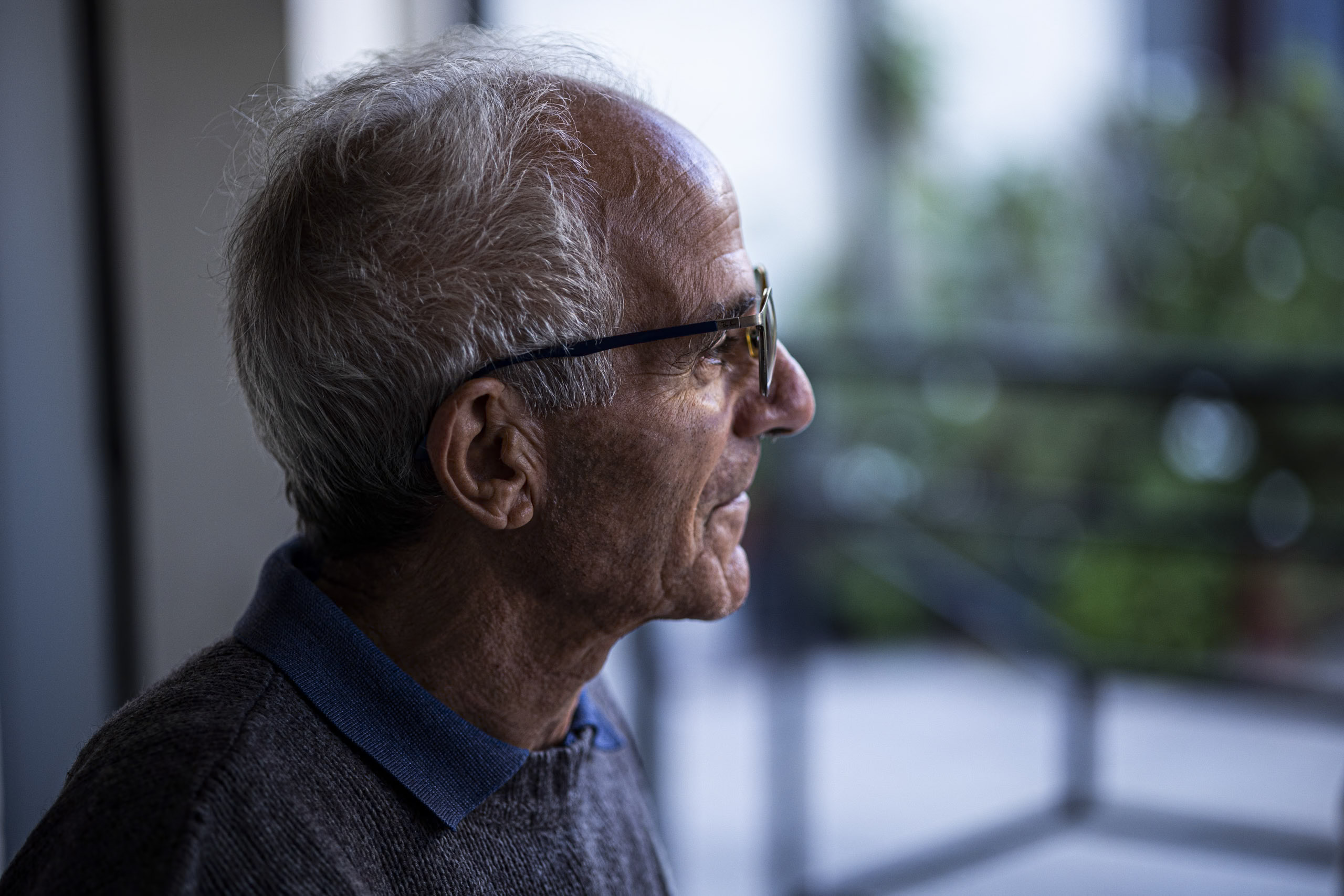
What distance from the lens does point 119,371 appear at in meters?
1.71

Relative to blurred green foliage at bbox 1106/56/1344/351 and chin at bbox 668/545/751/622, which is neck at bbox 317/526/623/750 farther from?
blurred green foliage at bbox 1106/56/1344/351

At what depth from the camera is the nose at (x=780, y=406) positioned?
942mm

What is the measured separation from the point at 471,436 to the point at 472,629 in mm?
146

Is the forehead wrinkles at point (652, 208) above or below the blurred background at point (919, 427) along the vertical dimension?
above

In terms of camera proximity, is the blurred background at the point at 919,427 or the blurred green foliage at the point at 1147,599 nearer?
the blurred background at the point at 919,427

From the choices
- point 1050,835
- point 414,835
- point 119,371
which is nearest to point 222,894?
point 414,835

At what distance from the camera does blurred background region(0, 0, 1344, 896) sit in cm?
165

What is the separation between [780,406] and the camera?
0.95 metres

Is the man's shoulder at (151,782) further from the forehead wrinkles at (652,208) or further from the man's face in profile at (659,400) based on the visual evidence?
the forehead wrinkles at (652,208)

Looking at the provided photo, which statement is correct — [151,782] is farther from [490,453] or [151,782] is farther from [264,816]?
[490,453]

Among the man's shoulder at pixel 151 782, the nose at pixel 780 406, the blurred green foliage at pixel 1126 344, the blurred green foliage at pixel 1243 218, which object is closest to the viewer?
the man's shoulder at pixel 151 782

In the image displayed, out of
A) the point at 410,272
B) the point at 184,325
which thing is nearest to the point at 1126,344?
the point at 184,325

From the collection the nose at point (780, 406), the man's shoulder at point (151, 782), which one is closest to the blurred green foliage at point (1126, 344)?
the nose at point (780, 406)

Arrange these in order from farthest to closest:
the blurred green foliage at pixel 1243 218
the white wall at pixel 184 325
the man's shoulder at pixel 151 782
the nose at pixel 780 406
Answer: the blurred green foliage at pixel 1243 218 → the white wall at pixel 184 325 → the nose at pixel 780 406 → the man's shoulder at pixel 151 782
